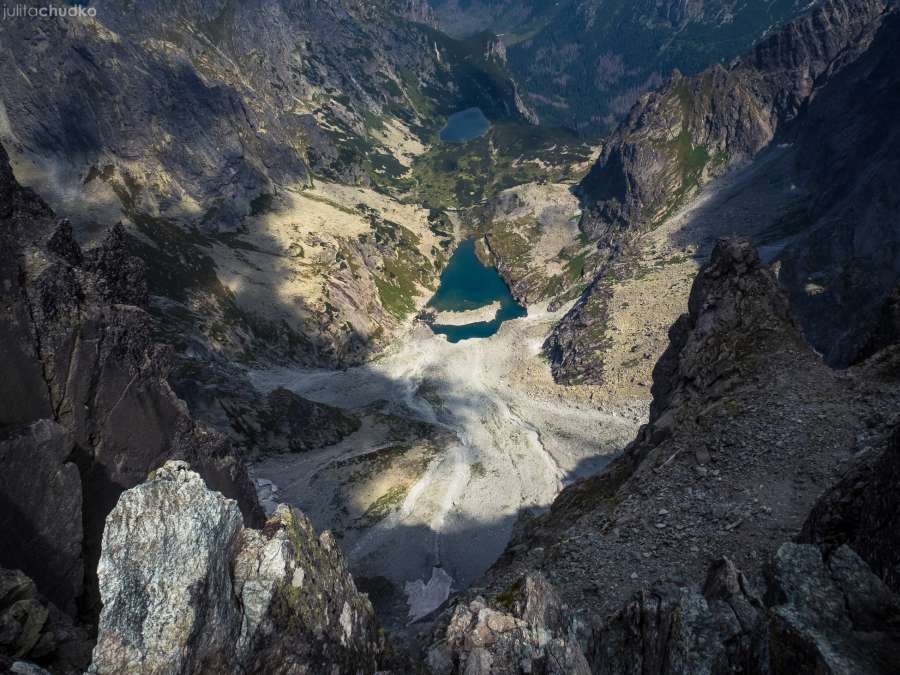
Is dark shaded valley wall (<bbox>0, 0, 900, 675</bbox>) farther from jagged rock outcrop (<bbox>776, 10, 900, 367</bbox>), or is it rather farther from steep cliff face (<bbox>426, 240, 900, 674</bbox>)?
jagged rock outcrop (<bbox>776, 10, 900, 367</bbox>)

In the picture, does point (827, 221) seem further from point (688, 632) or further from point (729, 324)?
point (688, 632)

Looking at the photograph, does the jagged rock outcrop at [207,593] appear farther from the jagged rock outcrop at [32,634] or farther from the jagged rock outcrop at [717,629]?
the jagged rock outcrop at [717,629]

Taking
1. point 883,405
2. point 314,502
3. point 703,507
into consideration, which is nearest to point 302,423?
point 314,502

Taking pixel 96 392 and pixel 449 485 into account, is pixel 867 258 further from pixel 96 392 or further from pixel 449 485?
pixel 96 392

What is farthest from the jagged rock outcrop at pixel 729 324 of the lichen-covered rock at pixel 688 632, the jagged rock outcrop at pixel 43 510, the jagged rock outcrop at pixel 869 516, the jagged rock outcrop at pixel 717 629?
the jagged rock outcrop at pixel 43 510

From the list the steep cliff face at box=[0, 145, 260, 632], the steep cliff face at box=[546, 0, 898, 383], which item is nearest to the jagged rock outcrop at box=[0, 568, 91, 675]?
the steep cliff face at box=[0, 145, 260, 632]
